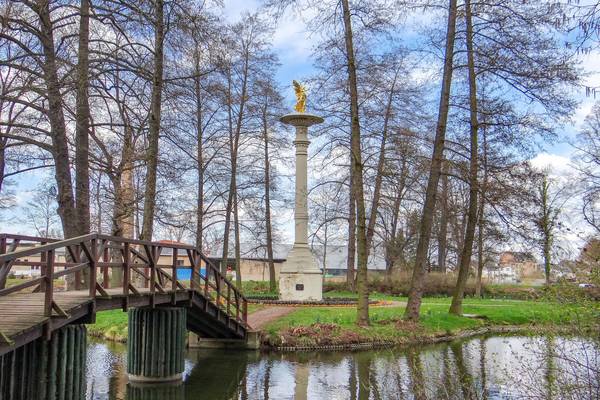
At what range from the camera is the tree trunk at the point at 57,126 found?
469 inches

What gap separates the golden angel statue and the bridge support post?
15.9 metres

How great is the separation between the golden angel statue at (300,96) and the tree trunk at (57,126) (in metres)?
14.2

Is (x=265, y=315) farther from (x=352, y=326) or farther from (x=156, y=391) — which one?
(x=156, y=391)

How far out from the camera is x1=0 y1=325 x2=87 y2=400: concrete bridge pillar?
7711 millimetres

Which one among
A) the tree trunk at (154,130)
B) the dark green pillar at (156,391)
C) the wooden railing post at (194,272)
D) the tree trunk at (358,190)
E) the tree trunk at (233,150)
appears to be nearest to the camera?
the dark green pillar at (156,391)

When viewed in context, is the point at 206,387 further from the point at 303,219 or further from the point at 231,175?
the point at 231,175

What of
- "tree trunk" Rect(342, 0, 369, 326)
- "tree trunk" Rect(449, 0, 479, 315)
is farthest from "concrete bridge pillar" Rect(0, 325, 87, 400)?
"tree trunk" Rect(449, 0, 479, 315)

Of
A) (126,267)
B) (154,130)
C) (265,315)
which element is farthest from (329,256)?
(126,267)

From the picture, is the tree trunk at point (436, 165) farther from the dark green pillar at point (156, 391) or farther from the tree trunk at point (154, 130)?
the dark green pillar at point (156, 391)

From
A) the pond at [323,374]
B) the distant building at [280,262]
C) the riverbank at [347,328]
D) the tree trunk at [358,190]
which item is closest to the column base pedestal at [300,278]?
the riverbank at [347,328]

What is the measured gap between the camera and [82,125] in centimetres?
1330

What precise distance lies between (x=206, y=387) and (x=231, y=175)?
17.2 metres

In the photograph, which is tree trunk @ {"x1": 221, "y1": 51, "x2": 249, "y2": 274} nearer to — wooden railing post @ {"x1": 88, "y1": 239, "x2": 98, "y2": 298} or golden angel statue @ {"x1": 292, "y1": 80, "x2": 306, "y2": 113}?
golden angel statue @ {"x1": 292, "y1": 80, "x2": 306, "y2": 113}

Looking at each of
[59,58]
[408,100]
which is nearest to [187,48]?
[59,58]
